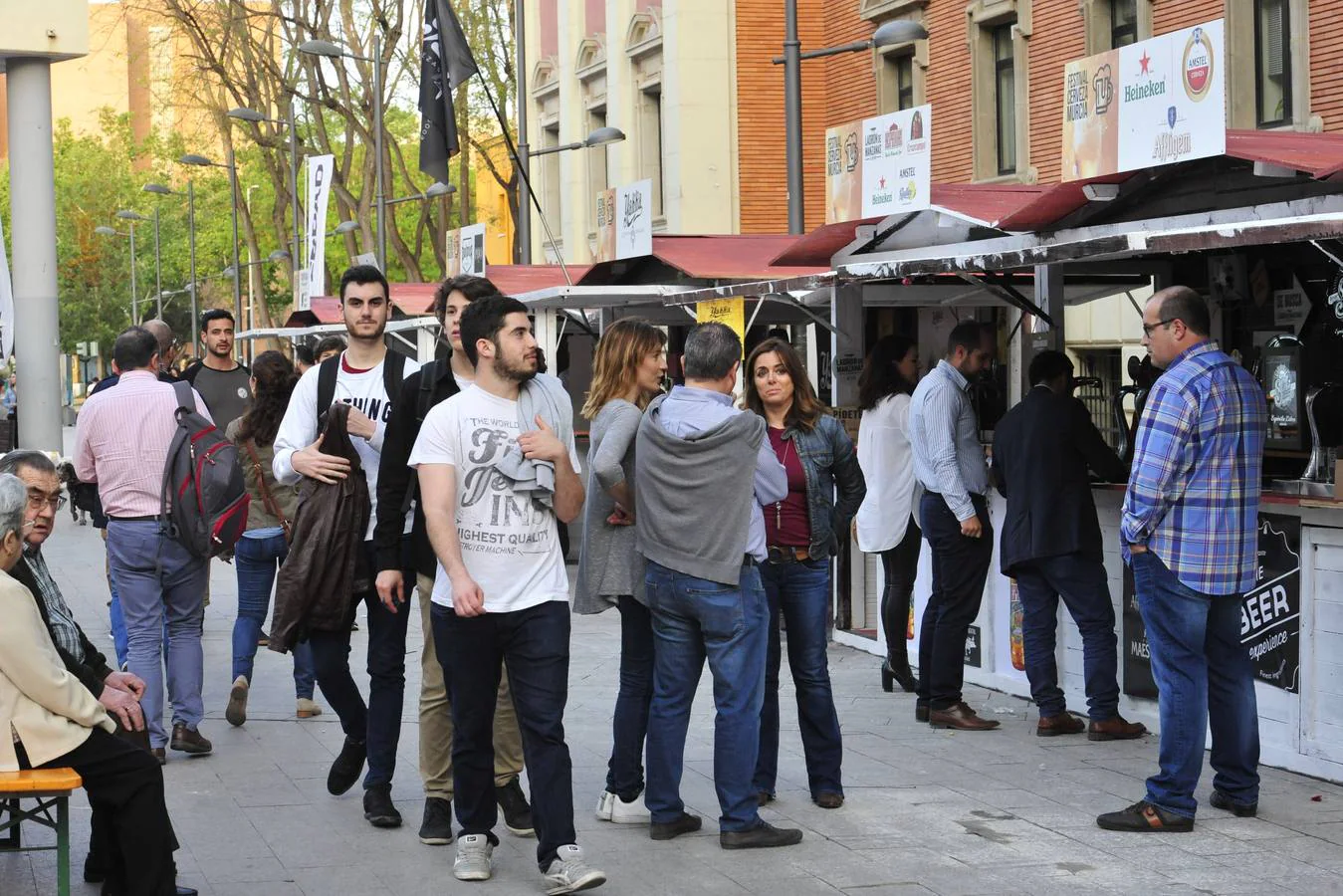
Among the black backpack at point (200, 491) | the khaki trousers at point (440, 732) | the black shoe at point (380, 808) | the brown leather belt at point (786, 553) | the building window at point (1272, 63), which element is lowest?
the black shoe at point (380, 808)

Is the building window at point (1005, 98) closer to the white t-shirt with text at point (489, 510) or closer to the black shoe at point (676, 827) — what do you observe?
the black shoe at point (676, 827)

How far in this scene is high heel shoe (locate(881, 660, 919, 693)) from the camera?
1027 cm

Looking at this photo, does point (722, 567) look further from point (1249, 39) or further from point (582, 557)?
point (1249, 39)

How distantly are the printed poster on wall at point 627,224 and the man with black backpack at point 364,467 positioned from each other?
844 centimetres

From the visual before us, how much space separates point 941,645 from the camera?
30.1 ft

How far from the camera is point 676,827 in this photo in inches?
272

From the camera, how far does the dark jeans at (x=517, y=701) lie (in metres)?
6.04

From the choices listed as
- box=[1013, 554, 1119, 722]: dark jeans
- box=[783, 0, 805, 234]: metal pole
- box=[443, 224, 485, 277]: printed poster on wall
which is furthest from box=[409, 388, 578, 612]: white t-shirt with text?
box=[443, 224, 485, 277]: printed poster on wall

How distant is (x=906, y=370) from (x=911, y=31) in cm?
969

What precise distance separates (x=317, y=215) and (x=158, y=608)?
65.3 feet

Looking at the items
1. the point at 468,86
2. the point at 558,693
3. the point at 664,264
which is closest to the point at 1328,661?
the point at 558,693

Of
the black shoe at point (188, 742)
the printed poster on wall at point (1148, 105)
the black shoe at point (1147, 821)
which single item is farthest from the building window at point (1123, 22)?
the black shoe at point (1147, 821)

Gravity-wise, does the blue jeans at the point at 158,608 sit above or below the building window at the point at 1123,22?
below

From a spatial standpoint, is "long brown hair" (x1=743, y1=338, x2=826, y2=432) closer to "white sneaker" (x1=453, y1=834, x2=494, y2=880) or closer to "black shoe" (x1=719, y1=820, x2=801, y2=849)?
"black shoe" (x1=719, y1=820, x2=801, y2=849)
